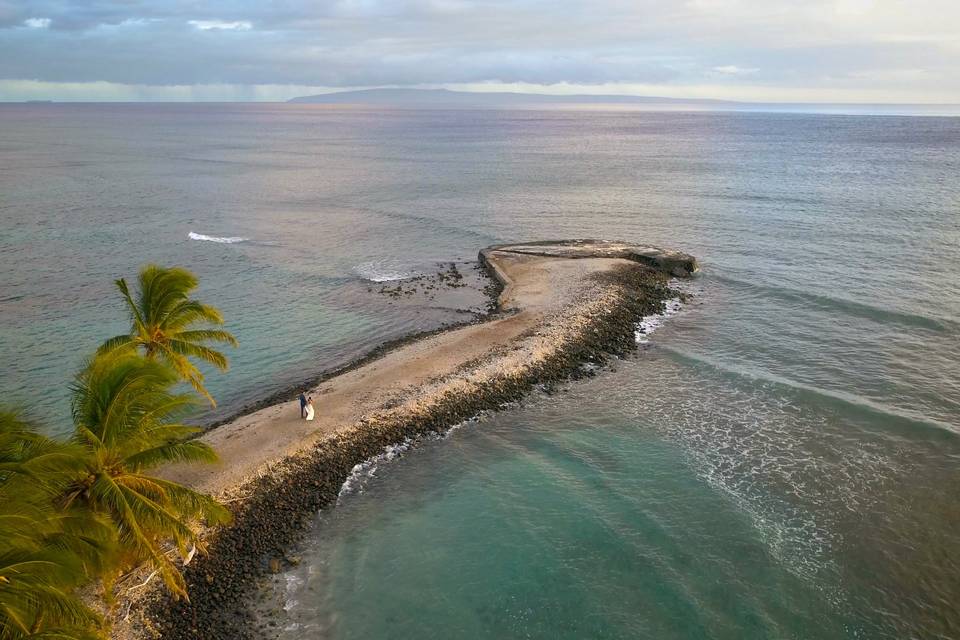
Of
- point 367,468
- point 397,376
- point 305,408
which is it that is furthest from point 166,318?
point 397,376

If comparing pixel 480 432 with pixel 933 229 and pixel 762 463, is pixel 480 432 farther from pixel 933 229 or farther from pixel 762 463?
pixel 933 229

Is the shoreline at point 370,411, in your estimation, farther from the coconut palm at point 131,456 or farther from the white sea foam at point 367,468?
the coconut palm at point 131,456

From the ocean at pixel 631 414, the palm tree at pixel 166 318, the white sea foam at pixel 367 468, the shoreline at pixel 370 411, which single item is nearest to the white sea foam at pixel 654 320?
the ocean at pixel 631 414

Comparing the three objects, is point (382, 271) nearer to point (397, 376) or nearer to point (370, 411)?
point (397, 376)

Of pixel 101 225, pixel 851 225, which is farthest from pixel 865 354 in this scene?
pixel 101 225

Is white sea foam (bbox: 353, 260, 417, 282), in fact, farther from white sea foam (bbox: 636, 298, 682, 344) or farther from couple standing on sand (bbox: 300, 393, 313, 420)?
couple standing on sand (bbox: 300, 393, 313, 420)

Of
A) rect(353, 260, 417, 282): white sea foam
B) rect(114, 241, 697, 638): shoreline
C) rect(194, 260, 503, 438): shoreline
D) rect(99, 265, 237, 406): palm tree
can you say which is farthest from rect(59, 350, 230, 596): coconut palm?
rect(353, 260, 417, 282): white sea foam
